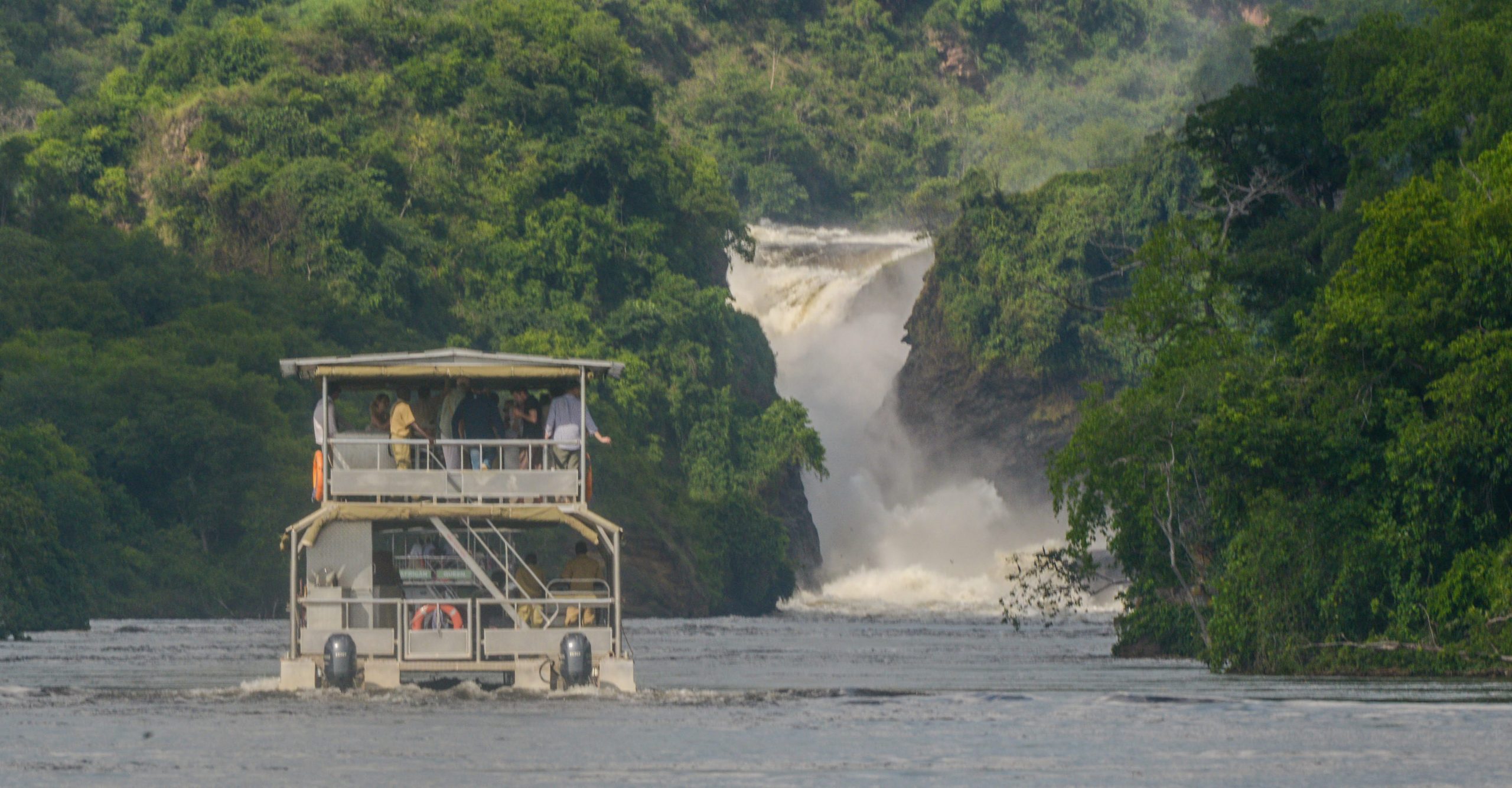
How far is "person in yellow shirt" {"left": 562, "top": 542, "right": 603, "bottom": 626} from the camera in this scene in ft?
106

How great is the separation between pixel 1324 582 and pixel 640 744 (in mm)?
14290

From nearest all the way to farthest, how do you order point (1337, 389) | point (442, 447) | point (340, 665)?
point (340, 665)
point (442, 447)
point (1337, 389)

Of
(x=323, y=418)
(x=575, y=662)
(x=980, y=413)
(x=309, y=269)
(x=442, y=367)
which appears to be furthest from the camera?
(x=980, y=413)

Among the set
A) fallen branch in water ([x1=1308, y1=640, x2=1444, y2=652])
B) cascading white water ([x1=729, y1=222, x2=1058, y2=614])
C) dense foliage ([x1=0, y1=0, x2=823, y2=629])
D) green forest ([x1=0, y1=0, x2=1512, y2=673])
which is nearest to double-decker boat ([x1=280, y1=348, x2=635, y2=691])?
green forest ([x1=0, y1=0, x2=1512, y2=673])

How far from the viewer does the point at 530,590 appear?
109ft

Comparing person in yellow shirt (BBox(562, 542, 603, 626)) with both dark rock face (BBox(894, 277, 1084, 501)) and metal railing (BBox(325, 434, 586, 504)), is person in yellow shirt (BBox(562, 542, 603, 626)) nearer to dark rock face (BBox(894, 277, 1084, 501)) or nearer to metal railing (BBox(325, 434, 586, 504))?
metal railing (BBox(325, 434, 586, 504))

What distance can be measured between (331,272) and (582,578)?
55.4m

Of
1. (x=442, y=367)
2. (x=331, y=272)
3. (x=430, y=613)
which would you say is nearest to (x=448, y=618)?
(x=430, y=613)

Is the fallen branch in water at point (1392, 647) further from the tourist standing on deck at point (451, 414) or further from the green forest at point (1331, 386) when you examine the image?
the tourist standing on deck at point (451, 414)

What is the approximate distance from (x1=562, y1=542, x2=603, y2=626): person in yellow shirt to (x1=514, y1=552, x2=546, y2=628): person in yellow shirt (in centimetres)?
37

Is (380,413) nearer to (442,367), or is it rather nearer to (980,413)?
(442,367)

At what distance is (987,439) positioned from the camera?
10475cm

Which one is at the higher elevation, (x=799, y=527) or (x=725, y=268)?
(x=725, y=268)

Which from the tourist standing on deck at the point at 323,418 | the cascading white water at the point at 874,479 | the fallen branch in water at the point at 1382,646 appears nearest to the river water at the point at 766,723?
the fallen branch in water at the point at 1382,646
